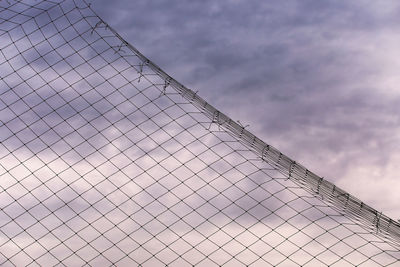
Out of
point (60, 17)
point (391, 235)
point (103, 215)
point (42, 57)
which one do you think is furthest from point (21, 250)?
point (391, 235)

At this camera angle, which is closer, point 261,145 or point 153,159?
point 261,145

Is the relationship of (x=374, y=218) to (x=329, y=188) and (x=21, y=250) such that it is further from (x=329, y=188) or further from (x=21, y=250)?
(x=21, y=250)

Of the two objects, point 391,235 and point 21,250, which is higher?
point 391,235

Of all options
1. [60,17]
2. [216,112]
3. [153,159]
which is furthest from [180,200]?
[60,17]

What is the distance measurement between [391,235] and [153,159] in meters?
3.02

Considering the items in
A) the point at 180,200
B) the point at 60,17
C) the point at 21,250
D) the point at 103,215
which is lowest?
the point at 21,250

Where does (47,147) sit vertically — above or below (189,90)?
below

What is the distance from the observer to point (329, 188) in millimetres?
6848

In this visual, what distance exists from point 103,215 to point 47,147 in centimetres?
118

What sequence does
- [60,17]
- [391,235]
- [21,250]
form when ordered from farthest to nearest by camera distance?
[60,17], [21,250], [391,235]

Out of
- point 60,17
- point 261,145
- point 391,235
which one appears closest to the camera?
point 391,235

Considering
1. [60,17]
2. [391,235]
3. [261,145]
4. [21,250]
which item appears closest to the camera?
[391,235]

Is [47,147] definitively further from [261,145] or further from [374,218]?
[374,218]

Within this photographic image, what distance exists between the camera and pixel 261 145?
717 centimetres
